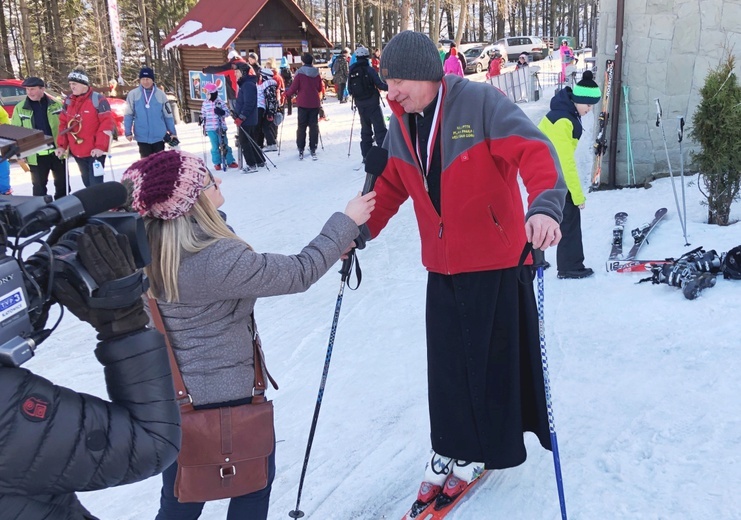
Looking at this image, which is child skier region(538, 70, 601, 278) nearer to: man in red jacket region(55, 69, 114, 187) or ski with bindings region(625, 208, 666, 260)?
ski with bindings region(625, 208, 666, 260)

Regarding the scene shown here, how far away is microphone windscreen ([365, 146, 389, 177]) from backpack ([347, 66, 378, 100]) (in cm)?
844

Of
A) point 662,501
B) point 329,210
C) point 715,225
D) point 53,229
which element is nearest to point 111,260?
point 53,229

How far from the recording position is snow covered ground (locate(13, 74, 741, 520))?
3.09 metres

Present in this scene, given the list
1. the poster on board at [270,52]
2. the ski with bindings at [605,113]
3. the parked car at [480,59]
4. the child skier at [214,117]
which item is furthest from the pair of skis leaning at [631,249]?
the parked car at [480,59]

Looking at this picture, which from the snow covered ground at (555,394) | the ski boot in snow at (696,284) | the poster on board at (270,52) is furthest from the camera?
the poster on board at (270,52)

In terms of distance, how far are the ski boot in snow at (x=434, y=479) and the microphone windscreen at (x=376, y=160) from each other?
4.35 feet

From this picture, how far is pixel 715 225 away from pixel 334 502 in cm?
518

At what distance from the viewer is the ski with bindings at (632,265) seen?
578cm

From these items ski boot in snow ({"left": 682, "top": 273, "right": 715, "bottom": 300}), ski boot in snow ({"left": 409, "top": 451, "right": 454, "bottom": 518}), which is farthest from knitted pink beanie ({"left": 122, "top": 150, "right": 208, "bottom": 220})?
ski boot in snow ({"left": 682, "top": 273, "right": 715, "bottom": 300})

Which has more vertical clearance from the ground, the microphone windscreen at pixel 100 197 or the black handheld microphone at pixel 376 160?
the microphone windscreen at pixel 100 197

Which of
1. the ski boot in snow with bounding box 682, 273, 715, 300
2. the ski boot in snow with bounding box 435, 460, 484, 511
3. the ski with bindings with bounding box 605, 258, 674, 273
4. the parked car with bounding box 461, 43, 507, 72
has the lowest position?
the ski boot in snow with bounding box 435, 460, 484, 511

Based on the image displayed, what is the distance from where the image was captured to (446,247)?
279 centimetres

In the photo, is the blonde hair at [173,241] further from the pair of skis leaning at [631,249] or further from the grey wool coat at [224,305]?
the pair of skis leaning at [631,249]

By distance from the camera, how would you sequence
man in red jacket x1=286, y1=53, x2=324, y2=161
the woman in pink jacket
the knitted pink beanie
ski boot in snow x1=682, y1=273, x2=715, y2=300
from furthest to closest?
the woman in pink jacket → man in red jacket x1=286, y1=53, x2=324, y2=161 → ski boot in snow x1=682, y1=273, x2=715, y2=300 → the knitted pink beanie
